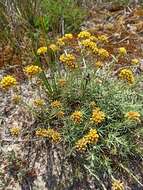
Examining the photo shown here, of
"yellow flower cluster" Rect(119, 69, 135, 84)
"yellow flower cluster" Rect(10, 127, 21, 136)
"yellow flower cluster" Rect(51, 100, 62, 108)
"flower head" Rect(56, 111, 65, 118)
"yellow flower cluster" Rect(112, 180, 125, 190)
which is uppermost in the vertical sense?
"yellow flower cluster" Rect(119, 69, 135, 84)

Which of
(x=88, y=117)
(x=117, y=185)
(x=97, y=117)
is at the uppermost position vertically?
(x=97, y=117)

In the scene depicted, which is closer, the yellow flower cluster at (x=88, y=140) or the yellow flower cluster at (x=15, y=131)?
the yellow flower cluster at (x=88, y=140)

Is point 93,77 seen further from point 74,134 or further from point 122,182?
point 122,182

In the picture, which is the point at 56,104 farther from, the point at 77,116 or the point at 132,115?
the point at 132,115

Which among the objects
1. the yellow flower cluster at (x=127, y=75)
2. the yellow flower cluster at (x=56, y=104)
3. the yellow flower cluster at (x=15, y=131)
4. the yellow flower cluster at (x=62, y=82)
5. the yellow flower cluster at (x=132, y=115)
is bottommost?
the yellow flower cluster at (x=15, y=131)

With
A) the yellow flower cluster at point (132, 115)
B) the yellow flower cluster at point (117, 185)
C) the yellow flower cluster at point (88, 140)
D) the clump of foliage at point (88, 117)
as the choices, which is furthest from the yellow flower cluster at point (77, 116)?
the yellow flower cluster at point (117, 185)

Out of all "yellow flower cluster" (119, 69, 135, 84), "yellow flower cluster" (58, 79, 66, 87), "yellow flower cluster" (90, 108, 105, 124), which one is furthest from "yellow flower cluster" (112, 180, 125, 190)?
"yellow flower cluster" (58, 79, 66, 87)

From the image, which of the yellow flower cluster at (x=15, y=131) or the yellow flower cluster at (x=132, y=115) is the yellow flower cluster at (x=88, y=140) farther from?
the yellow flower cluster at (x=15, y=131)

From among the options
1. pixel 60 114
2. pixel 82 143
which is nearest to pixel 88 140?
pixel 82 143

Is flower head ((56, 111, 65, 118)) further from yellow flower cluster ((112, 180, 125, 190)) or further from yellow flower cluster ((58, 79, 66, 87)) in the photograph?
yellow flower cluster ((112, 180, 125, 190))
